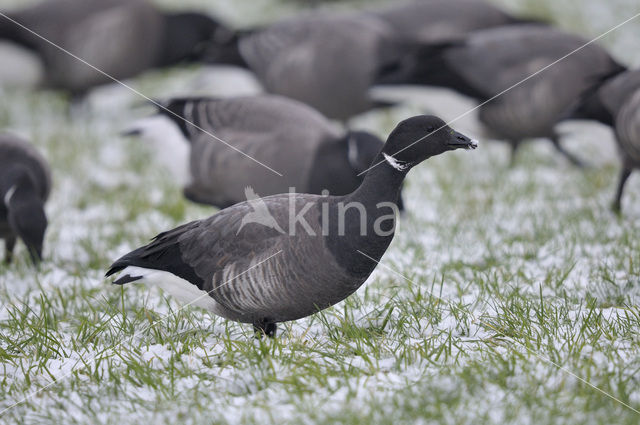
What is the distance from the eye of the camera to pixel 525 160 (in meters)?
8.34

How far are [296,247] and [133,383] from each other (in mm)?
977

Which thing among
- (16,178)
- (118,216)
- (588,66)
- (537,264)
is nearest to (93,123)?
(118,216)

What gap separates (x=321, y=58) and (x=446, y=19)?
2.22 m

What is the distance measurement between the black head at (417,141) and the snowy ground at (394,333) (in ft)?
2.86

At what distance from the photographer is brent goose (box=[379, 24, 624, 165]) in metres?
7.48

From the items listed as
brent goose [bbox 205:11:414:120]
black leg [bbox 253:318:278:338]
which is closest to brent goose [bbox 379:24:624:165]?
brent goose [bbox 205:11:414:120]

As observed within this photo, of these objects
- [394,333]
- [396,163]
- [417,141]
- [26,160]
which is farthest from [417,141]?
[26,160]

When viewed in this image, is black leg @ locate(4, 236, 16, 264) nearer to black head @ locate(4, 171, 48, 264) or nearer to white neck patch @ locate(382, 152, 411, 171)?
black head @ locate(4, 171, 48, 264)

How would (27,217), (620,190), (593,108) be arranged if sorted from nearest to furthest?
(27,217) → (620,190) → (593,108)

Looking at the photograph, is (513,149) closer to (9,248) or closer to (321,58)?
(321,58)

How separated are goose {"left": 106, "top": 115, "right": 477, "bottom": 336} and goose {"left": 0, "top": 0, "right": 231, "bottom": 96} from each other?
5.95 metres

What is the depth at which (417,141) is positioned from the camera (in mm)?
3650

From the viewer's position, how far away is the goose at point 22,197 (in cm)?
530

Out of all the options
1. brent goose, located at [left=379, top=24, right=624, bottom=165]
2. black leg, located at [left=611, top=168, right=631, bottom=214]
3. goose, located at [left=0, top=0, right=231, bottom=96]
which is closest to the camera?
black leg, located at [left=611, top=168, right=631, bottom=214]
